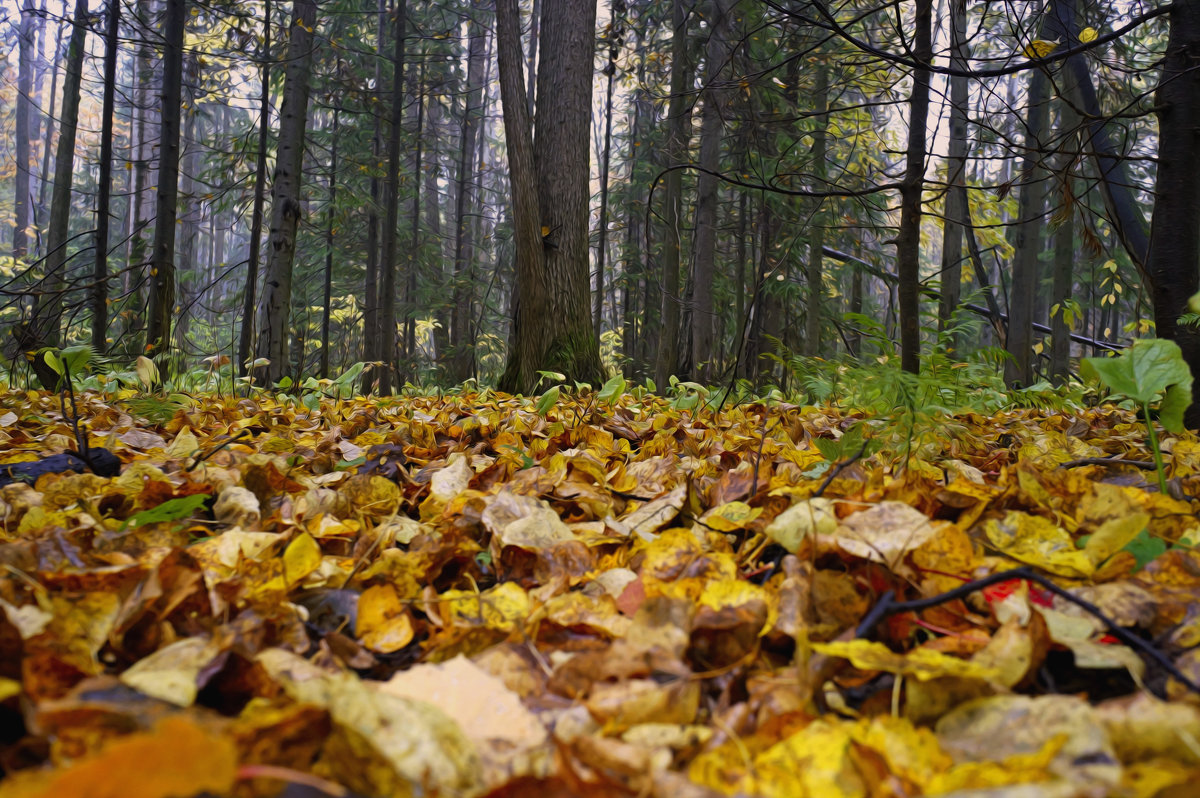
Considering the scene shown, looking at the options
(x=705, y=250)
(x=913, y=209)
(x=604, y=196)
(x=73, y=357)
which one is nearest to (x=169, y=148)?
(x=73, y=357)

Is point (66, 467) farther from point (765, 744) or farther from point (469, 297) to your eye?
point (469, 297)

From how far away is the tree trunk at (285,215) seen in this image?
18.3 feet

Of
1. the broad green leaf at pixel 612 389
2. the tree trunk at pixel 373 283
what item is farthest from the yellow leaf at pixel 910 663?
the tree trunk at pixel 373 283

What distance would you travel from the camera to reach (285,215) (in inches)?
219

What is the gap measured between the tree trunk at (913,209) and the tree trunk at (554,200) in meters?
2.29

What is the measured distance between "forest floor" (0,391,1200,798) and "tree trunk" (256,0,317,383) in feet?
15.8

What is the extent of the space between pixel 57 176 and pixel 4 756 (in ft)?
44.1

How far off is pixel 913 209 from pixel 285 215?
5.00 meters

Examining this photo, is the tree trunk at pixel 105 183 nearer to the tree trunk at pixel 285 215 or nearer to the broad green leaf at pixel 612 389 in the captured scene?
the tree trunk at pixel 285 215

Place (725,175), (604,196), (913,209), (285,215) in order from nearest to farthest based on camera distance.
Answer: (913,209)
(725,175)
(285,215)
(604,196)

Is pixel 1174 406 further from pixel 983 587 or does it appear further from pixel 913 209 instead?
pixel 913 209

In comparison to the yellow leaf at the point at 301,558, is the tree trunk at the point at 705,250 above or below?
above

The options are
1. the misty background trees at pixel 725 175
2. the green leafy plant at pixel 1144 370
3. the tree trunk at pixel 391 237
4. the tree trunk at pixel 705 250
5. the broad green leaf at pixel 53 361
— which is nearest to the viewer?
the green leafy plant at pixel 1144 370

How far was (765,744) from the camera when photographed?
51cm
